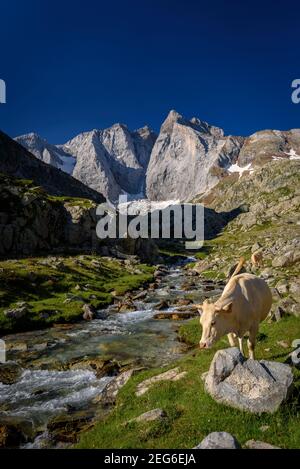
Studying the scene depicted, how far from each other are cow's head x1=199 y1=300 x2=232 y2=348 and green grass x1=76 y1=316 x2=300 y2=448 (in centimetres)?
206

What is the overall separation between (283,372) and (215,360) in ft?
7.87

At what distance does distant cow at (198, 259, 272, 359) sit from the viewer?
1505 centimetres

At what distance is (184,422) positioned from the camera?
43.0 ft

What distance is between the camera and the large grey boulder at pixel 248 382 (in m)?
12.6

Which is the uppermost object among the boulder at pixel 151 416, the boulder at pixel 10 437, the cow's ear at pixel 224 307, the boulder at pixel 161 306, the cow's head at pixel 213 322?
the cow's ear at pixel 224 307

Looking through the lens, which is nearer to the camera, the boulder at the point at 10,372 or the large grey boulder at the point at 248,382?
the large grey boulder at the point at 248,382

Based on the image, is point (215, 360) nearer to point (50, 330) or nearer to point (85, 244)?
point (50, 330)

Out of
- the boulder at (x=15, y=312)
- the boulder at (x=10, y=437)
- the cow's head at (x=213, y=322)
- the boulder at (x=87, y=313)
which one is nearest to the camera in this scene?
the cow's head at (x=213, y=322)

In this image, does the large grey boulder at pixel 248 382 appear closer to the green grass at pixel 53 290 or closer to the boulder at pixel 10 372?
the boulder at pixel 10 372

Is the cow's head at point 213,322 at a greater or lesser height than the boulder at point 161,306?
greater

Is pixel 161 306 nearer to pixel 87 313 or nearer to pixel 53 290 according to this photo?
pixel 87 313

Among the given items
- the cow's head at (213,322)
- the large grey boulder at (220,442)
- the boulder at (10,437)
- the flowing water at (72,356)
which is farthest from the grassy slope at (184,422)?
the flowing water at (72,356)

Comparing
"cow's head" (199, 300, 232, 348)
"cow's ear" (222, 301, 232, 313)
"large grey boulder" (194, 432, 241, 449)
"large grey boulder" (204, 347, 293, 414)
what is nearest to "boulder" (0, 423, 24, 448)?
"large grey boulder" (204, 347, 293, 414)
